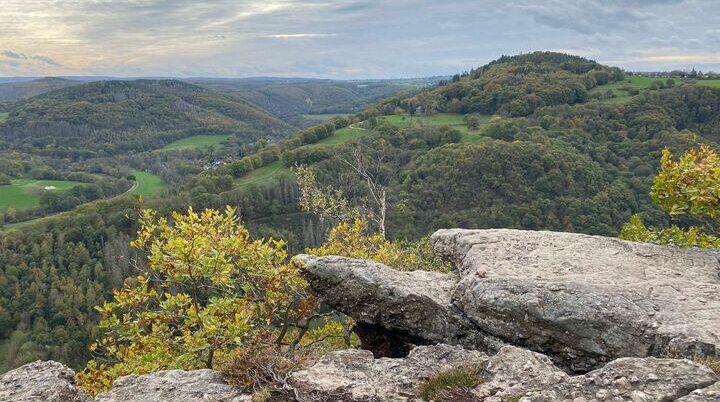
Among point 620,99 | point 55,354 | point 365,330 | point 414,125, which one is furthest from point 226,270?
point 620,99

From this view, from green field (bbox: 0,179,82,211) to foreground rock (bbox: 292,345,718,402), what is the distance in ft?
580

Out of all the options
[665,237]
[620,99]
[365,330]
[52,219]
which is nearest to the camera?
[365,330]

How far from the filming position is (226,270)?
435 inches

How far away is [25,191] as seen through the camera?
166625 millimetres

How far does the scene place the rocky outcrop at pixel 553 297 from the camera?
9.92m

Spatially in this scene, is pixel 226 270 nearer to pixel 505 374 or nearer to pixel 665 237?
pixel 505 374

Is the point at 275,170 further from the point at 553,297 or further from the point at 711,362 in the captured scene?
the point at 711,362

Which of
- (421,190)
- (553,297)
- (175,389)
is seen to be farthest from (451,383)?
(421,190)

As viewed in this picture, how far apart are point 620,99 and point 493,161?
212 feet

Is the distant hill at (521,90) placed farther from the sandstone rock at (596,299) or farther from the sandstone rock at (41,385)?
the sandstone rock at (41,385)

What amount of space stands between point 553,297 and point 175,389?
8.25 m

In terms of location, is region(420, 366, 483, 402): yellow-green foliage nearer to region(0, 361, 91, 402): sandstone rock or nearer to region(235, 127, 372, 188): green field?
region(0, 361, 91, 402): sandstone rock

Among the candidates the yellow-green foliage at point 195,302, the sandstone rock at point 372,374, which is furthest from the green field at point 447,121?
the sandstone rock at point 372,374

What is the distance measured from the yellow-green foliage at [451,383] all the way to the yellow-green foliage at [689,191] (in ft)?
29.6
